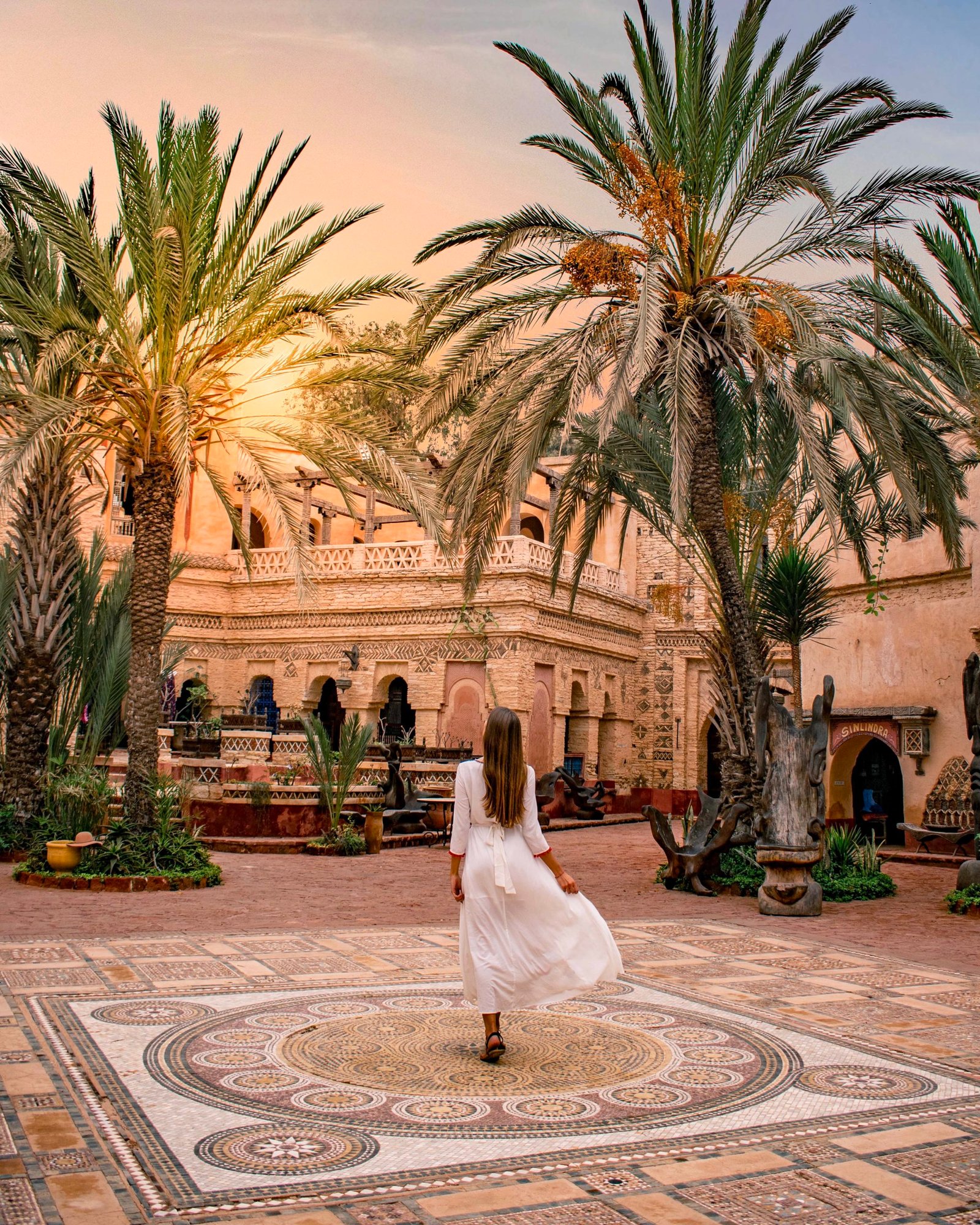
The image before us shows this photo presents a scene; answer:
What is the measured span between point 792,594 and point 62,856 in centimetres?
989

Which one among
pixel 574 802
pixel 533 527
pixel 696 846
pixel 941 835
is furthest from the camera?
pixel 533 527

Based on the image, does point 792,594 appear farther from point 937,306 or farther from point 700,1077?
point 700,1077

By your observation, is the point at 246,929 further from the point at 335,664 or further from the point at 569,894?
the point at 335,664

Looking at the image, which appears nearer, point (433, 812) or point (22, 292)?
point (22, 292)

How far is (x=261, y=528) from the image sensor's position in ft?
117

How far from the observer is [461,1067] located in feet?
15.5

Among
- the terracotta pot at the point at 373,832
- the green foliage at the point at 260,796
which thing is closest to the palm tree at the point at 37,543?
the green foliage at the point at 260,796

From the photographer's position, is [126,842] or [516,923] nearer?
[516,923]

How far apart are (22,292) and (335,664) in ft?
Result: 58.2

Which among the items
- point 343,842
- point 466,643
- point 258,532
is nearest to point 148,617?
point 343,842

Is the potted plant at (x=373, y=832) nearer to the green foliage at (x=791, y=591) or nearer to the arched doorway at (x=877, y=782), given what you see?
the green foliage at (x=791, y=591)

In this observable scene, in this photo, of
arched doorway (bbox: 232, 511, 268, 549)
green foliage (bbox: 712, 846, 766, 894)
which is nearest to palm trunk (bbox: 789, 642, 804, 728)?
green foliage (bbox: 712, 846, 766, 894)

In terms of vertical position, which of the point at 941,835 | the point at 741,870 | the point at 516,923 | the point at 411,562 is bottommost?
the point at 741,870

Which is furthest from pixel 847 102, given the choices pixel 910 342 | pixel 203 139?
pixel 203 139
